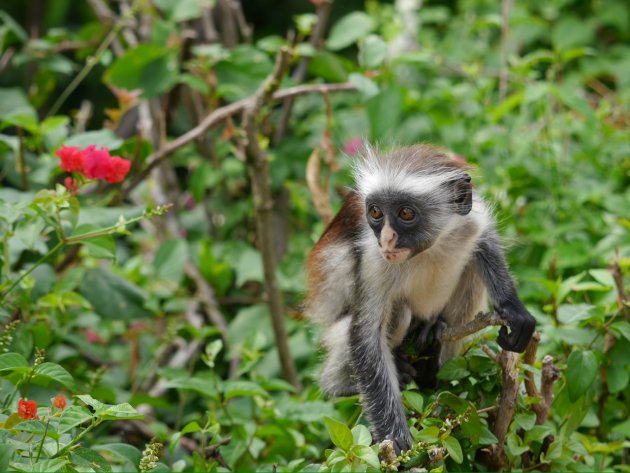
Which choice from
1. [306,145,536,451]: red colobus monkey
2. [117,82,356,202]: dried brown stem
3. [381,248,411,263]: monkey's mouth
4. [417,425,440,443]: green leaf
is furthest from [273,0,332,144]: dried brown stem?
[417,425,440,443]: green leaf

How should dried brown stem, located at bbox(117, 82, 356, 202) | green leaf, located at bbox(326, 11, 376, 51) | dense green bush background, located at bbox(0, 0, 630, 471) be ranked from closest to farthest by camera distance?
dense green bush background, located at bbox(0, 0, 630, 471), dried brown stem, located at bbox(117, 82, 356, 202), green leaf, located at bbox(326, 11, 376, 51)

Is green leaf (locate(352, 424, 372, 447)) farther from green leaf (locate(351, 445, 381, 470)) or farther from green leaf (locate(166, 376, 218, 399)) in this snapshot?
green leaf (locate(166, 376, 218, 399))

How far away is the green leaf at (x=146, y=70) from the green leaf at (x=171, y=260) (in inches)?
41.1

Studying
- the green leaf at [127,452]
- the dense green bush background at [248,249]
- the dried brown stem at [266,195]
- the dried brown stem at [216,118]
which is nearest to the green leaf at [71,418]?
the dense green bush background at [248,249]

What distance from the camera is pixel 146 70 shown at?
6172 mm

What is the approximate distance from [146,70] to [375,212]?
2776 mm

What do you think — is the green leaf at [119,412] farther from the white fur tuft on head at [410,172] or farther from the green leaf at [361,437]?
the white fur tuft on head at [410,172]

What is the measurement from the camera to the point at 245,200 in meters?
7.21

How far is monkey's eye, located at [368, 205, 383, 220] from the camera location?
13.3 feet

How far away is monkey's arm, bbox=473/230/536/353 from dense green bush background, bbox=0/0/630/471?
0.57ft

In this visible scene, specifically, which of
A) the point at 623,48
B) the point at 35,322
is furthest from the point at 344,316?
the point at 623,48

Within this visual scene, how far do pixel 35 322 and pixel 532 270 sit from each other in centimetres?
315

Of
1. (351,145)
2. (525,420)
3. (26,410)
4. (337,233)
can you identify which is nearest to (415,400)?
(525,420)

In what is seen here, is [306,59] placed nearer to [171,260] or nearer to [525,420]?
[171,260]
